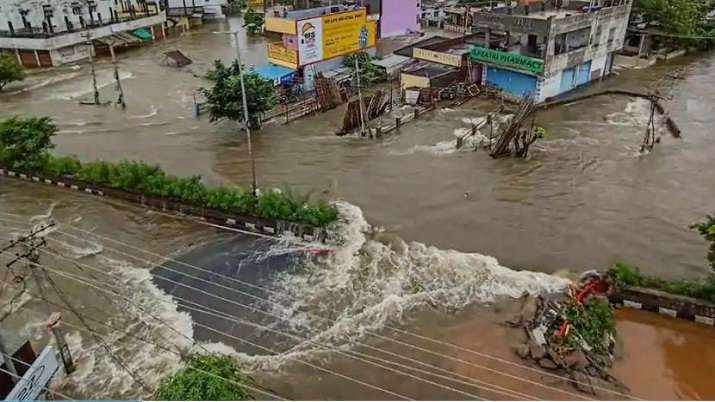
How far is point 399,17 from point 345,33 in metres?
13.3

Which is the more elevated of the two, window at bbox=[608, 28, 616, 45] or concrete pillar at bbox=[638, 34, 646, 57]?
window at bbox=[608, 28, 616, 45]

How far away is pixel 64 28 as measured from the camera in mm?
44812

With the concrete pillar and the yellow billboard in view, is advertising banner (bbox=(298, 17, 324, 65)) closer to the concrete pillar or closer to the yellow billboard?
the yellow billboard

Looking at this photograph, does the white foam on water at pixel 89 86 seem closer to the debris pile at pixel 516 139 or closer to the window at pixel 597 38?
the debris pile at pixel 516 139

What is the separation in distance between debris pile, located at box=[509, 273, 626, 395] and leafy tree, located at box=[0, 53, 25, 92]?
3420cm

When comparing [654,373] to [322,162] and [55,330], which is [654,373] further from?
[322,162]

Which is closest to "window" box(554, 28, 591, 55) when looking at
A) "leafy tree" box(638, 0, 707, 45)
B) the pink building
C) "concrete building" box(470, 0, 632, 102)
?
"concrete building" box(470, 0, 632, 102)

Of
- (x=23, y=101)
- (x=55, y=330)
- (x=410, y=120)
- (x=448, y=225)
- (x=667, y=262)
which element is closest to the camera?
(x=55, y=330)

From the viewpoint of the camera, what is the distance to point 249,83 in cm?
2703

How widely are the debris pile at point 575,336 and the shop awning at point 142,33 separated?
4244 cm

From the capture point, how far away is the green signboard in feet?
97.1

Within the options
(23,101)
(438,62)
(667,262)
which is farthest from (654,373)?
(23,101)

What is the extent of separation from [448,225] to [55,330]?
12.2m

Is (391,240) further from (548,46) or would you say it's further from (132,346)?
(548,46)
